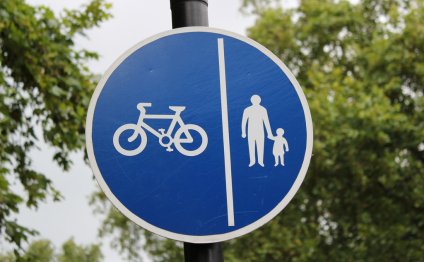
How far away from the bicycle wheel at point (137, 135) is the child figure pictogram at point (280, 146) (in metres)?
0.37

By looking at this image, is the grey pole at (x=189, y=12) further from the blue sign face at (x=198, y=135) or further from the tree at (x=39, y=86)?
the tree at (x=39, y=86)

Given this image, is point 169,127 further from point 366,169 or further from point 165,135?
point 366,169

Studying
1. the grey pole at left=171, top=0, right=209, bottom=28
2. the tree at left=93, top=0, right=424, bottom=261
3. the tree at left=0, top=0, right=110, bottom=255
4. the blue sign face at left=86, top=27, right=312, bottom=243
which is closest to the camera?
the blue sign face at left=86, top=27, right=312, bottom=243

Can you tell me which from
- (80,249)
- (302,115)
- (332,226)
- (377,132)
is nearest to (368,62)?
(377,132)

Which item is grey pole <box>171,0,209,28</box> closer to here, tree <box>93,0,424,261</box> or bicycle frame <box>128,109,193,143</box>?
bicycle frame <box>128,109,193,143</box>

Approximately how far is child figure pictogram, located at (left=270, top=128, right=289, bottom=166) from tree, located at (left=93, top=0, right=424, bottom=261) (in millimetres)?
8671

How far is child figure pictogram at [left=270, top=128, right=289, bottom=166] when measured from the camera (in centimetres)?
184

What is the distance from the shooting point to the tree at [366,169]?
10445 millimetres

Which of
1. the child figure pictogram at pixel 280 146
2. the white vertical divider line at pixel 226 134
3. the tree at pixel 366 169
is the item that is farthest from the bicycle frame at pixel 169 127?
the tree at pixel 366 169

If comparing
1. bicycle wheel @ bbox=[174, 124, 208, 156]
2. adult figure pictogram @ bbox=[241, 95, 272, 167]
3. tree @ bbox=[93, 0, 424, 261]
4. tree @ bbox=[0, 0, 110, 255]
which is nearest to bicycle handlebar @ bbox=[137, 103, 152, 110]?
bicycle wheel @ bbox=[174, 124, 208, 156]

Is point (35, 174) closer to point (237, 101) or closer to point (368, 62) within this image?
point (237, 101)

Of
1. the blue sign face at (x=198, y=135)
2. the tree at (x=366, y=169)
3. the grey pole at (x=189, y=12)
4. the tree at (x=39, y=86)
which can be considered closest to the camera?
the blue sign face at (x=198, y=135)

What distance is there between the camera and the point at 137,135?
181cm

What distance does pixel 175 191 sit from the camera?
177 centimetres
